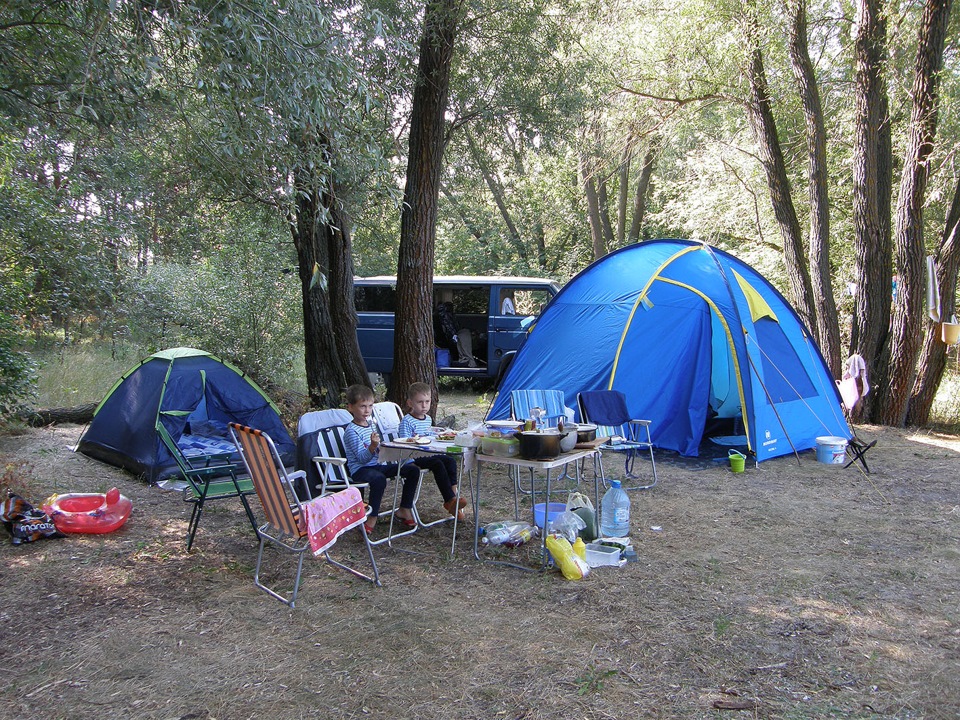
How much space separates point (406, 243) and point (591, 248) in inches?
614

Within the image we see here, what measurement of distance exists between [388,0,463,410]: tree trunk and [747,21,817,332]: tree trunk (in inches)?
174

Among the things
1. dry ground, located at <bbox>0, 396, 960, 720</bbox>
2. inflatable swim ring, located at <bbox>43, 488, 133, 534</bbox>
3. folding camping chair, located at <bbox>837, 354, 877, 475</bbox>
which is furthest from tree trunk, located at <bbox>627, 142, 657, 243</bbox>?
inflatable swim ring, located at <bbox>43, 488, 133, 534</bbox>

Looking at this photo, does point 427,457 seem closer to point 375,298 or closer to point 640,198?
point 375,298

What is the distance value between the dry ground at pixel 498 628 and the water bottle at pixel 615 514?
172mm

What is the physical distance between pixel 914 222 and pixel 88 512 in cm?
906

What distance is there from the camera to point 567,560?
4.24 meters

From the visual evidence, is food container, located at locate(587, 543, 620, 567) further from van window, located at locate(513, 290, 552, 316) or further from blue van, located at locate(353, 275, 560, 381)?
van window, located at locate(513, 290, 552, 316)

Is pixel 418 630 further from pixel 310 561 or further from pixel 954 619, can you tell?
pixel 954 619

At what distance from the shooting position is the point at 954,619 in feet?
12.3

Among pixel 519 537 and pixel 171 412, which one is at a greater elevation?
pixel 171 412

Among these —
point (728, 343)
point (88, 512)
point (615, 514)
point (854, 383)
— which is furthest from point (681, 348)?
point (88, 512)

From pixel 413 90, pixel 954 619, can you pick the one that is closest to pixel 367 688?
pixel 954 619

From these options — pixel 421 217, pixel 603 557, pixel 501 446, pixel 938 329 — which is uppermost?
pixel 421 217

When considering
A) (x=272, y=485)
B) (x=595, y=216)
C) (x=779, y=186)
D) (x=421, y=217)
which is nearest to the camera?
(x=272, y=485)
